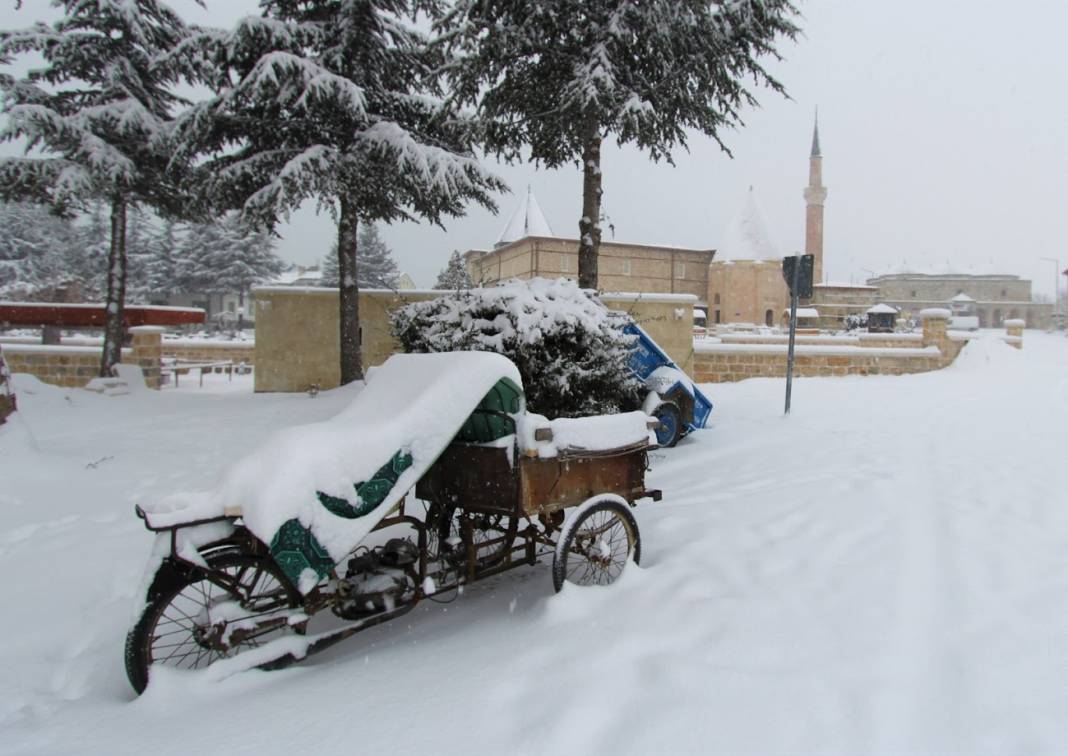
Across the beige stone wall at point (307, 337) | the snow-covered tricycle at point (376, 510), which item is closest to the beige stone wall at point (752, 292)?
the beige stone wall at point (307, 337)

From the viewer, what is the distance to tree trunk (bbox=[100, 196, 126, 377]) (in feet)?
46.1

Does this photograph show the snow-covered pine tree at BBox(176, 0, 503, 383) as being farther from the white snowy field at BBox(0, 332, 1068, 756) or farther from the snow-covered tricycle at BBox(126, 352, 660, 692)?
the snow-covered tricycle at BBox(126, 352, 660, 692)

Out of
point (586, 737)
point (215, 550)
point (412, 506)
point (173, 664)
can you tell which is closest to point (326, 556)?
point (215, 550)

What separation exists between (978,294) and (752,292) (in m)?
49.4

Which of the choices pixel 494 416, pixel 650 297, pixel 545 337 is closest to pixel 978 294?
pixel 650 297

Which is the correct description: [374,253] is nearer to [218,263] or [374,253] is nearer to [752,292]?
[218,263]

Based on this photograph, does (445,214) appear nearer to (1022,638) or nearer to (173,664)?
(173,664)

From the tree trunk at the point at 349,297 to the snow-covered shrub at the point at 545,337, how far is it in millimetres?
7078

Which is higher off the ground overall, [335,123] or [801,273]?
[335,123]

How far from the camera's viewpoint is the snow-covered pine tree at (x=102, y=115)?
12844mm

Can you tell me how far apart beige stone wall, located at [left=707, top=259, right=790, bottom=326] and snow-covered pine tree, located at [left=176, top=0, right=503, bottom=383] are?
52.4m

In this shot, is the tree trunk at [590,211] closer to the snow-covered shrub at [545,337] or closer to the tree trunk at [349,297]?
the snow-covered shrub at [545,337]

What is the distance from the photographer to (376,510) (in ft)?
10.9

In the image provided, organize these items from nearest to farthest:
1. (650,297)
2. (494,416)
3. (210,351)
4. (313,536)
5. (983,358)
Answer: (313,536)
(494,416)
(650,297)
(983,358)
(210,351)
